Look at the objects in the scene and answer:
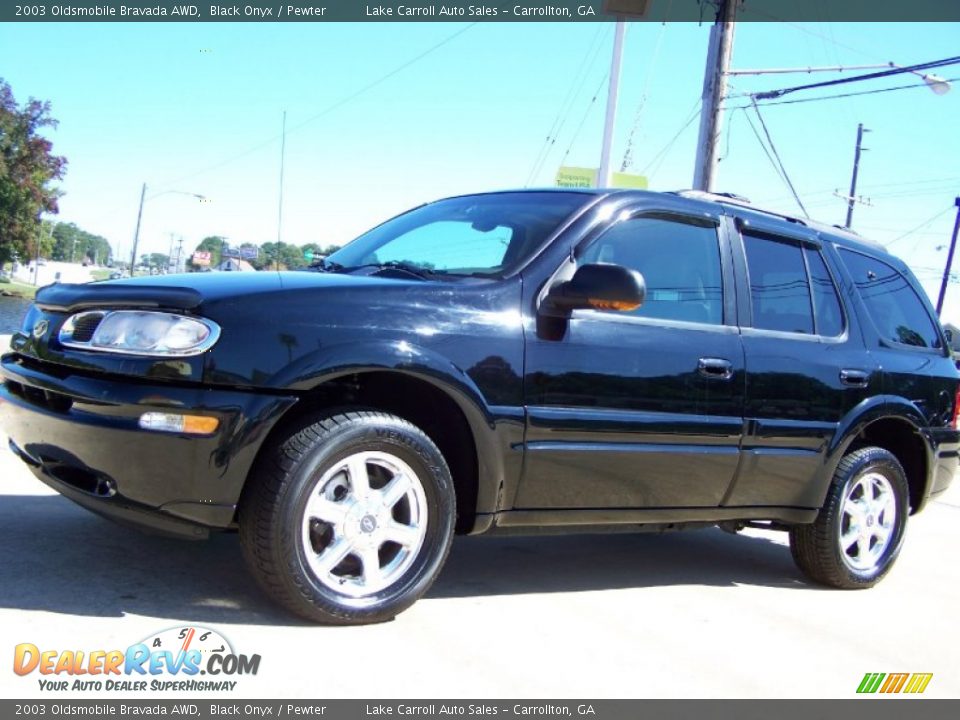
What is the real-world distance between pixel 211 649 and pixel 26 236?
65.9 metres

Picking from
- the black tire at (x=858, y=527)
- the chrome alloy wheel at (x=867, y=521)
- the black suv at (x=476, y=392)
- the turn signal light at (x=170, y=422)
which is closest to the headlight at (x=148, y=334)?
the black suv at (x=476, y=392)

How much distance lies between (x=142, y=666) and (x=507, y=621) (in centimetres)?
138

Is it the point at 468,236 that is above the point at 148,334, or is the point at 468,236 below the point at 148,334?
above

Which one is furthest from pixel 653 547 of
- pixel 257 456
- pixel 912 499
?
pixel 257 456

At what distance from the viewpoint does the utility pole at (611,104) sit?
14.6 m

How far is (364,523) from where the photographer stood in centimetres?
323

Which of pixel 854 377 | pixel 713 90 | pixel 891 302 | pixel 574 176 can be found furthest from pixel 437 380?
pixel 574 176

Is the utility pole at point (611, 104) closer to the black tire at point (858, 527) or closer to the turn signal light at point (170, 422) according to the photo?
the black tire at point (858, 527)

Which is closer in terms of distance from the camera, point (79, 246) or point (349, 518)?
point (349, 518)

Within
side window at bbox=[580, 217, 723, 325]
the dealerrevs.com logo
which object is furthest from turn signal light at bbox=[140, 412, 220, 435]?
side window at bbox=[580, 217, 723, 325]

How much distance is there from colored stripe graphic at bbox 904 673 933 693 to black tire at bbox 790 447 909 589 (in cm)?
117

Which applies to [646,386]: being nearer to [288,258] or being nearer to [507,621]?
[507,621]

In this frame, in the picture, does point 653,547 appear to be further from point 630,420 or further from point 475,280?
point 475,280

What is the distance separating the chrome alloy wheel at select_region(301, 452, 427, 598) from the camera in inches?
124
